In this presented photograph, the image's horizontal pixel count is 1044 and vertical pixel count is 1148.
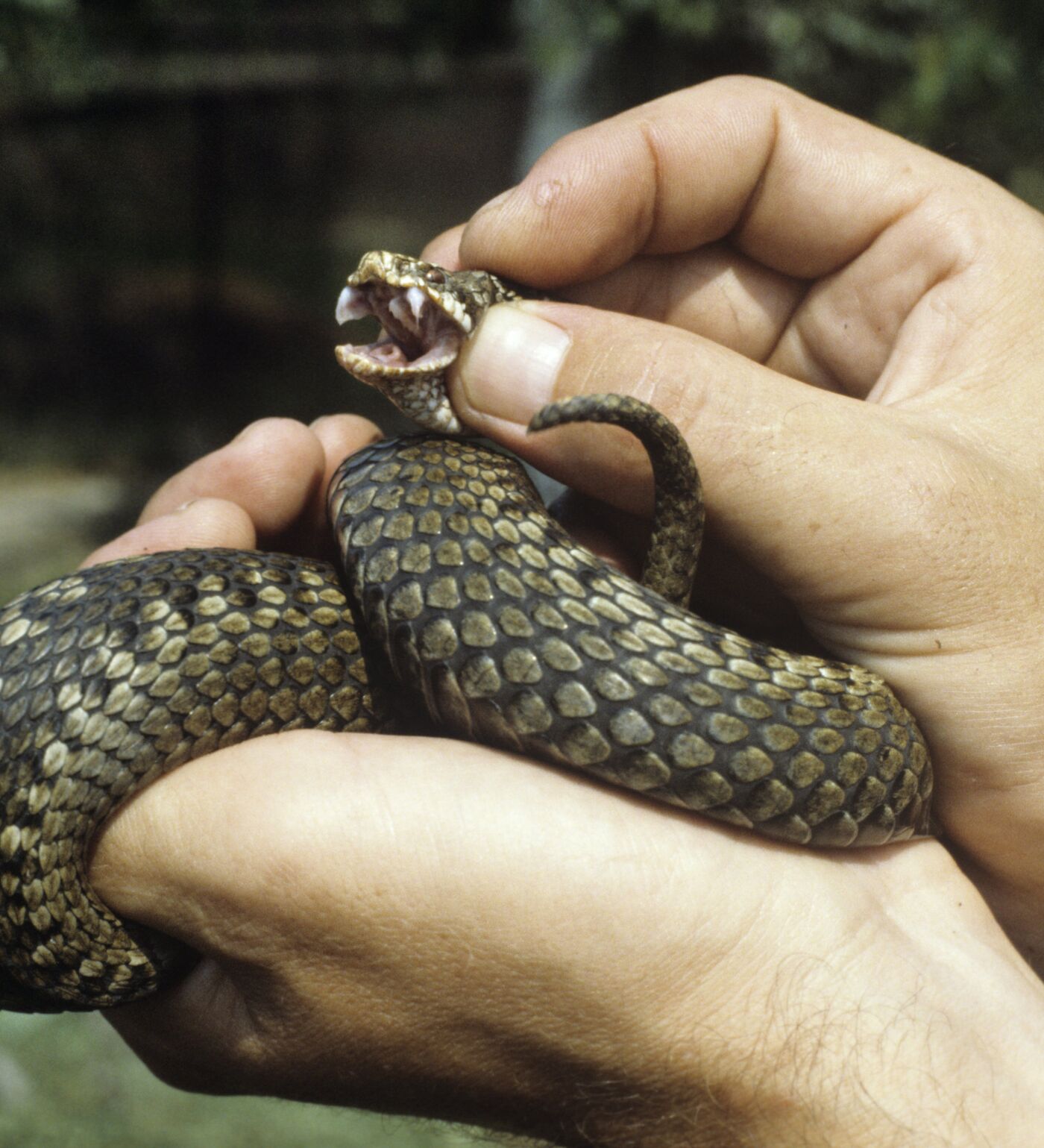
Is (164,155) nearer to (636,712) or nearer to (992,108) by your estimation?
(992,108)

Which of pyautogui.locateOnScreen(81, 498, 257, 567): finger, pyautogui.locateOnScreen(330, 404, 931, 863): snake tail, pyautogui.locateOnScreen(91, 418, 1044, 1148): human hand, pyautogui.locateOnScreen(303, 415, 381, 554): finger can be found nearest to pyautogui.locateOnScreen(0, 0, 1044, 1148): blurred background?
pyautogui.locateOnScreen(303, 415, 381, 554): finger


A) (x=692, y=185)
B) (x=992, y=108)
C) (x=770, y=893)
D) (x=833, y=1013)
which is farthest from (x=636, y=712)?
(x=992, y=108)

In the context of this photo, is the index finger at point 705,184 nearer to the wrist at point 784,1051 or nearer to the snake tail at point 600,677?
the snake tail at point 600,677

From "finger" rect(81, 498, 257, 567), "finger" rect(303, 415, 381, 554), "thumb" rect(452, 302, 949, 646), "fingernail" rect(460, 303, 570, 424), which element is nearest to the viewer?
"thumb" rect(452, 302, 949, 646)

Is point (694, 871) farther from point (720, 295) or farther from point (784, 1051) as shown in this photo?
point (720, 295)

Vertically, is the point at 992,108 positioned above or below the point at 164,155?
above

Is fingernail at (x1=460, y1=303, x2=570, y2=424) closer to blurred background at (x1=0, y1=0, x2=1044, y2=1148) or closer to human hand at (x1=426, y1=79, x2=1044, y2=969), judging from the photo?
human hand at (x1=426, y1=79, x2=1044, y2=969)
